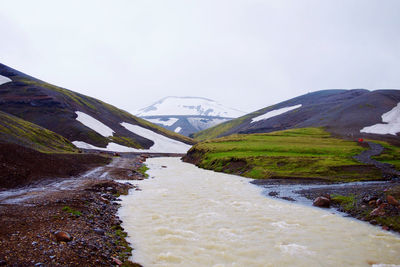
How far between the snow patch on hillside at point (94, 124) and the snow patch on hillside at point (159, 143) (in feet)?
63.3

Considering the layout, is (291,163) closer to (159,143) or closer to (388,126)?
(388,126)

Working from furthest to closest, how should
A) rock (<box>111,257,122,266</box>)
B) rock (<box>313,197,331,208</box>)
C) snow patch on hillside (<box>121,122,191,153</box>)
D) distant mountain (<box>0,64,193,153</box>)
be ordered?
1. snow patch on hillside (<box>121,122,191,153</box>)
2. distant mountain (<box>0,64,193,153</box>)
3. rock (<box>313,197,331,208</box>)
4. rock (<box>111,257,122,266</box>)

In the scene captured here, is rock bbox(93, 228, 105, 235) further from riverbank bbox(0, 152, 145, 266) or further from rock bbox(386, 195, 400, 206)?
rock bbox(386, 195, 400, 206)

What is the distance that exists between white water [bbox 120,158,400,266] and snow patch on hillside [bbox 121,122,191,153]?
10577 cm

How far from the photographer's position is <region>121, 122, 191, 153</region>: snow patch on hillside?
135m

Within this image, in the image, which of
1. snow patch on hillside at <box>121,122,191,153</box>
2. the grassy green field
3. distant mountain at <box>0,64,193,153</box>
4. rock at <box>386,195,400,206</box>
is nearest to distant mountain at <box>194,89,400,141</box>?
the grassy green field

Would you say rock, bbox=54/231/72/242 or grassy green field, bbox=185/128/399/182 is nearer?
rock, bbox=54/231/72/242

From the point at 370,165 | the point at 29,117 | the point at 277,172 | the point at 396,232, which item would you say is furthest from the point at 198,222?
the point at 29,117

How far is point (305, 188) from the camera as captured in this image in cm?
3684

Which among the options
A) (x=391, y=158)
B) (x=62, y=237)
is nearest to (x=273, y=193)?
(x=62, y=237)

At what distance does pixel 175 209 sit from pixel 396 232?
16.8m

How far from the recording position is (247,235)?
18.4m

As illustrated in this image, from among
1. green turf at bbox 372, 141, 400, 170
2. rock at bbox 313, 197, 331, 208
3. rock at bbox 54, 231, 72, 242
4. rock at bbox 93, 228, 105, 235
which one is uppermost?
green turf at bbox 372, 141, 400, 170

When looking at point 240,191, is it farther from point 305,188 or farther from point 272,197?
point 305,188
